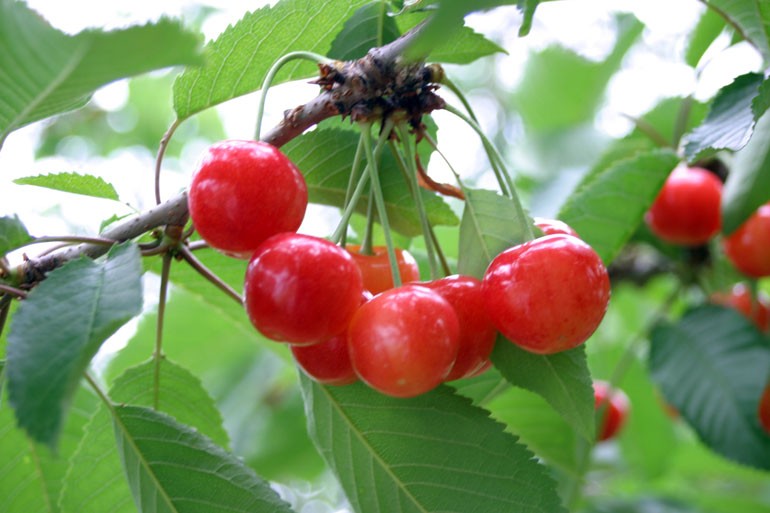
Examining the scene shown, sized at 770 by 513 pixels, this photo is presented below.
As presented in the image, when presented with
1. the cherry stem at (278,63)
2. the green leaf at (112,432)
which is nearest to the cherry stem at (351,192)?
the cherry stem at (278,63)

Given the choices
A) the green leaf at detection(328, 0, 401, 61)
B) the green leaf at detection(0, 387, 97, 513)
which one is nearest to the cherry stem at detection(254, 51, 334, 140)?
the green leaf at detection(328, 0, 401, 61)

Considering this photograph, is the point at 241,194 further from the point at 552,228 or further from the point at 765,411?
the point at 765,411

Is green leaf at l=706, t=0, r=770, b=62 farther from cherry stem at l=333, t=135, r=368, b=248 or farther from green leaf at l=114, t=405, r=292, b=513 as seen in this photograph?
green leaf at l=114, t=405, r=292, b=513

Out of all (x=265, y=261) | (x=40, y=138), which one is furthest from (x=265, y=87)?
(x=40, y=138)

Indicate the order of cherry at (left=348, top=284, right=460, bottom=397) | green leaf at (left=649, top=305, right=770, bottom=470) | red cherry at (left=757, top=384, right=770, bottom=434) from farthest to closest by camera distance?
1. red cherry at (left=757, top=384, right=770, bottom=434)
2. green leaf at (left=649, top=305, right=770, bottom=470)
3. cherry at (left=348, top=284, right=460, bottom=397)

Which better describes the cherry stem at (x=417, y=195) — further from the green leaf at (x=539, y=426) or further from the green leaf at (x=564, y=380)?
the green leaf at (x=539, y=426)

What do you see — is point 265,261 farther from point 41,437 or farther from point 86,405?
point 86,405
